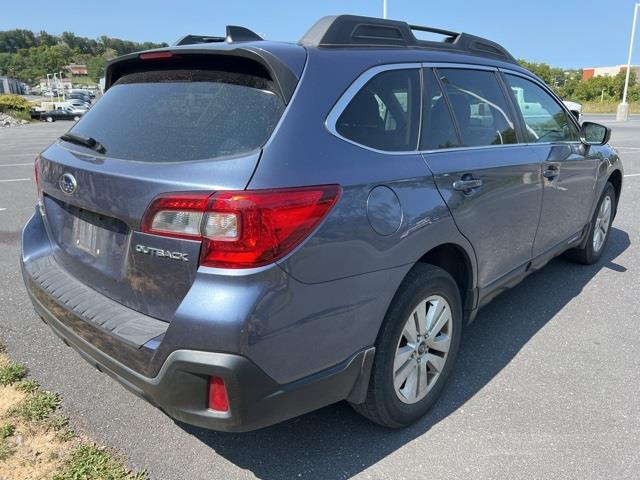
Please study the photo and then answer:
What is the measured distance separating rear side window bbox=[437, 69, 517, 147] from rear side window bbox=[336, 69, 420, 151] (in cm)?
34

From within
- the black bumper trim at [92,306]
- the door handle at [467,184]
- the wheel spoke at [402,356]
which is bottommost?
the wheel spoke at [402,356]

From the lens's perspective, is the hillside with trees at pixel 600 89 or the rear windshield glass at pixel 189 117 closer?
the rear windshield glass at pixel 189 117

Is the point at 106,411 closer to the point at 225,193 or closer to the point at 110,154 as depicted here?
the point at 110,154

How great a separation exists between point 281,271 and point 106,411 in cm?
153

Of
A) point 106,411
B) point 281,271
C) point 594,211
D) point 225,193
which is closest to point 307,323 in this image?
point 281,271

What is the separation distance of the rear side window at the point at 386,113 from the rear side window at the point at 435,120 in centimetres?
6

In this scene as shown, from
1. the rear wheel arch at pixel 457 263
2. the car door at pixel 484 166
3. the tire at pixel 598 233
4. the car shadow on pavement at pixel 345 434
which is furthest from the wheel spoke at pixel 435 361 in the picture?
the tire at pixel 598 233

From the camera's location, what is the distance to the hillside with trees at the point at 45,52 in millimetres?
120356

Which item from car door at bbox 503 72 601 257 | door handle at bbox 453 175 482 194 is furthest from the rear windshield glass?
car door at bbox 503 72 601 257

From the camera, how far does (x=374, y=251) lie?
2135 mm

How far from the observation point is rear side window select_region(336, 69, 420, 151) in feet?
7.32

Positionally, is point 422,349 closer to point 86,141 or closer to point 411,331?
point 411,331

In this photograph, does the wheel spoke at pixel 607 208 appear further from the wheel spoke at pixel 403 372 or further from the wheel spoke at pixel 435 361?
the wheel spoke at pixel 403 372

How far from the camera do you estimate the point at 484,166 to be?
2.87 m
